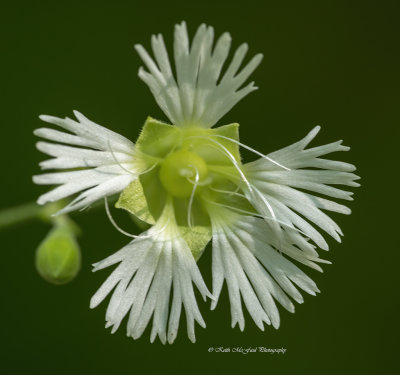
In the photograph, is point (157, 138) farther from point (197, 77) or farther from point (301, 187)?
point (301, 187)

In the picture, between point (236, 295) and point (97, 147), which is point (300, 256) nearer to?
point (236, 295)

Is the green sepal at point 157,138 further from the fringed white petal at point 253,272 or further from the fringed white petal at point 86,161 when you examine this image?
the fringed white petal at point 253,272

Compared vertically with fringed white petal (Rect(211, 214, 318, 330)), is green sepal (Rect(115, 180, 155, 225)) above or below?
above

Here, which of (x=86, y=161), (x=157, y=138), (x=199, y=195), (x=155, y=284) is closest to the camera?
(x=86, y=161)

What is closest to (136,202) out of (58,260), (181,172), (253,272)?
(181,172)

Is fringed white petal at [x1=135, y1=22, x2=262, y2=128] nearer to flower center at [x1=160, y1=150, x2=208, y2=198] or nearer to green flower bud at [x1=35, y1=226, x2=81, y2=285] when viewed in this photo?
flower center at [x1=160, y1=150, x2=208, y2=198]

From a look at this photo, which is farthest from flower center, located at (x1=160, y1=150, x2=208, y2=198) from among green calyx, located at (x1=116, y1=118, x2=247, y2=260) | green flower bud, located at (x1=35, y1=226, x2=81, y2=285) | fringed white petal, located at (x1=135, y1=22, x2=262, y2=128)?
green flower bud, located at (x1=35, y1=226, x2=81, y2=285)
